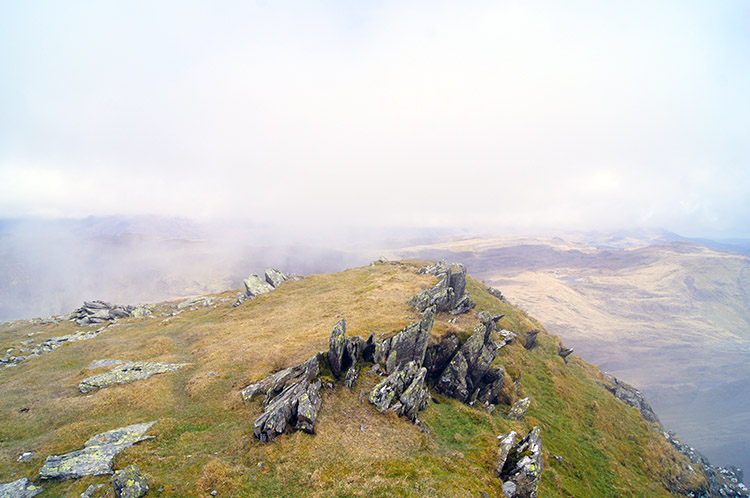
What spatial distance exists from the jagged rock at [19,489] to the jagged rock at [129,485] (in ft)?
22.2

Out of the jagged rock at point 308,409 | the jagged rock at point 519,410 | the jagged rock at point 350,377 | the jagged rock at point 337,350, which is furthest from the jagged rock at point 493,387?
the jagged rock at point 308,409

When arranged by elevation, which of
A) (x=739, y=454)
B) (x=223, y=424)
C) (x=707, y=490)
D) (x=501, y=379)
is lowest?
(x=739, y=454)

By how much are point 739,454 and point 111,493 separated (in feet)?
1057

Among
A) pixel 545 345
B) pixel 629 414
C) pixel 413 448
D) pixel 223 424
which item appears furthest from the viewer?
pixel 545 345

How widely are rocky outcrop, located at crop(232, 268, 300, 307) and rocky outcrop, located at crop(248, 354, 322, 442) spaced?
182 feet

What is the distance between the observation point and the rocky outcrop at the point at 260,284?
8362 centimetres

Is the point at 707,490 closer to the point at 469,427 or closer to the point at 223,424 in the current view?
the point at 469,427

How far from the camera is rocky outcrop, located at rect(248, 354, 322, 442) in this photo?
2392cm

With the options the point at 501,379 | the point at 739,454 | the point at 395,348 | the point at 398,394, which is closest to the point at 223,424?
the point at 398,394

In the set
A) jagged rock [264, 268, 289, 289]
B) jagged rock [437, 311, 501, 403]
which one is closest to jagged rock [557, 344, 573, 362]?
jagged rock [437, 311, 501, 403]

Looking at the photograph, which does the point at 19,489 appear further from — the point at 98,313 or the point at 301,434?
the point at 98,313

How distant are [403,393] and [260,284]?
233 feet

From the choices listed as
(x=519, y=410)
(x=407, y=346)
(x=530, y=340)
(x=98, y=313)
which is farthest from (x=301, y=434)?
(x=98, y=313)

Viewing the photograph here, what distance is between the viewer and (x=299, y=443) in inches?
892
